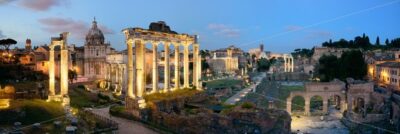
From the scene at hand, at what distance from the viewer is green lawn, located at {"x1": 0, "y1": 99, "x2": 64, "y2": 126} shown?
28.7 m

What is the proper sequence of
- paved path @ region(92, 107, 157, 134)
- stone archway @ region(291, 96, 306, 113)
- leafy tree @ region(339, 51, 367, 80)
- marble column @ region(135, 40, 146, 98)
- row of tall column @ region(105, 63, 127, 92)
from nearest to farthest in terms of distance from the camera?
paved path @ region(92, 107, 157, 134) < marble column @ region(135, 40, 146, 98) < stone archway @ region(291, 96, 306, 113) < row of tall column @ region(105, 63, 127, 92) < leafy tree @ region(339, 51, 367, 80)

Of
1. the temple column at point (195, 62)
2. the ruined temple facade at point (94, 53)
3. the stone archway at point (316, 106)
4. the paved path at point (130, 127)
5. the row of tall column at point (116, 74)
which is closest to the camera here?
the paved path at point (130, 127)

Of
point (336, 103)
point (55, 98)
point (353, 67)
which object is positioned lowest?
point (336, 103)

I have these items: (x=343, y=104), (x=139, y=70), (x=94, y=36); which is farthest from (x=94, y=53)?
(x=343, y=104)

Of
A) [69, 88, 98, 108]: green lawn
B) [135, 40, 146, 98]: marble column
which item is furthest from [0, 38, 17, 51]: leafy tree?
[135, 40, 146, 98]: marble column

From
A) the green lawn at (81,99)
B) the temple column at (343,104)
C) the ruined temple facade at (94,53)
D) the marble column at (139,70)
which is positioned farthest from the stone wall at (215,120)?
the ruined temple facade at (94,53)

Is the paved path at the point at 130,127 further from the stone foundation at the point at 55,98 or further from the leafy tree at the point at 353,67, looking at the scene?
the leafy tree at the point at 353,67

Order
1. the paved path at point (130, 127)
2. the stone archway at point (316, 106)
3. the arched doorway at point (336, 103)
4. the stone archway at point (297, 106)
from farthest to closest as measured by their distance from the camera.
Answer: the arched doorway at point (336, 103) → the stone archway at point (297, 106) → the stone archway at point (316, 106) → the paved path at point (130, 127)

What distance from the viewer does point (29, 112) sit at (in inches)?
1208

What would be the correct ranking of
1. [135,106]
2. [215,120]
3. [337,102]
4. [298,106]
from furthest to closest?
[337,102] → [298,106] → [215,120] → [135,106]

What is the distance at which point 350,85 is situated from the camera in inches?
2073

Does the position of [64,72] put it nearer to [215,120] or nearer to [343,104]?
[215,120]

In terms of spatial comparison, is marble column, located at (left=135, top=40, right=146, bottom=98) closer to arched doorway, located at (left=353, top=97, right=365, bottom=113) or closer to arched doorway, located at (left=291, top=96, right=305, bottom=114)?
arched doorway, located at (left=291, top=96, right=305, bottom=114)

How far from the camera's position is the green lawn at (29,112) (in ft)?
94.1
